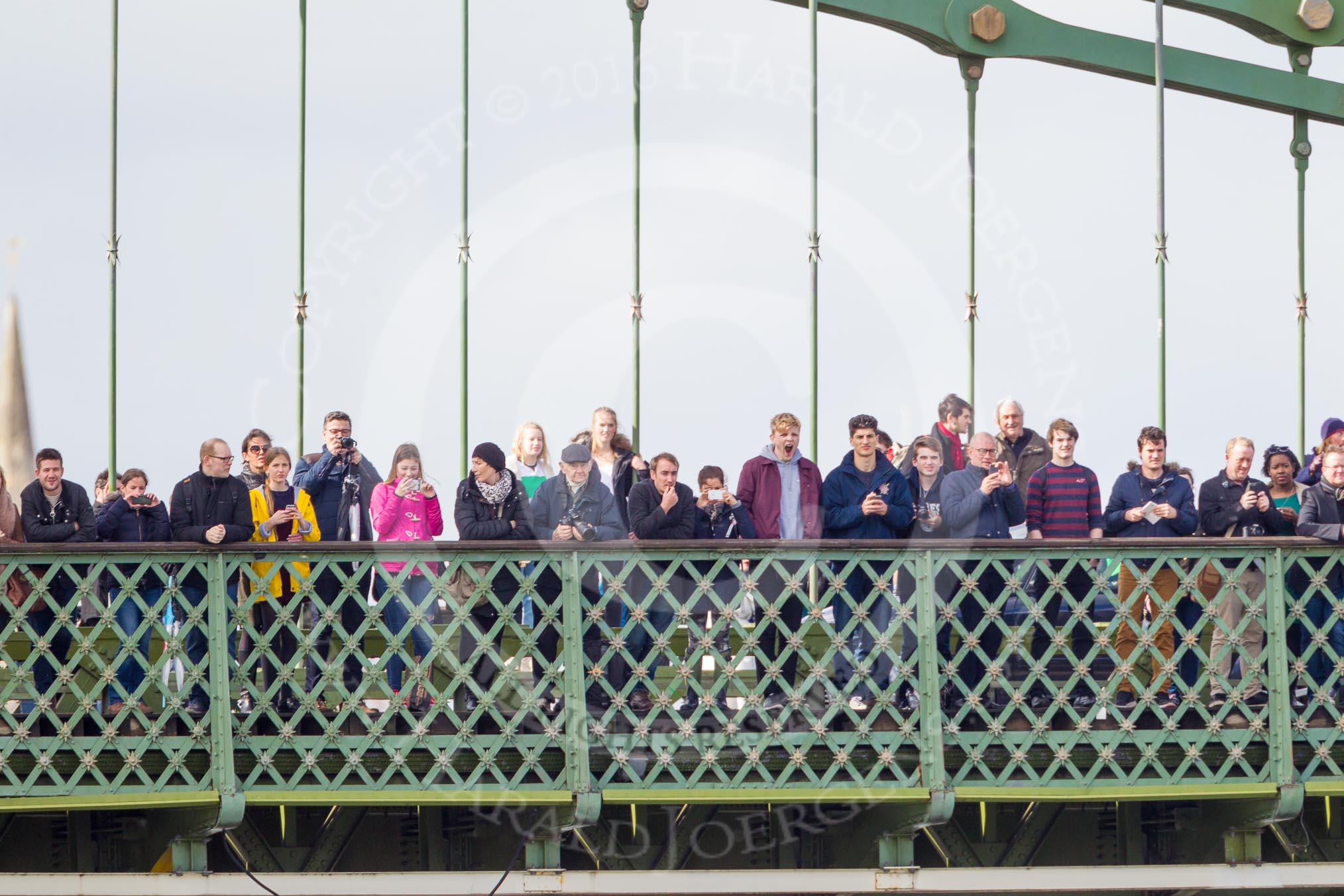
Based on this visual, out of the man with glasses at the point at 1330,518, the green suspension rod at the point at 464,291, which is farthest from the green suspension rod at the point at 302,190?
the man with glasses at the point at 1330,518

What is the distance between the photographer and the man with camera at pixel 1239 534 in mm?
11570

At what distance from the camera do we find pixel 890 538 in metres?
11.4

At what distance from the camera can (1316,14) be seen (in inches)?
647

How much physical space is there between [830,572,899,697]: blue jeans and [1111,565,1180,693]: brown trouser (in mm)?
1369

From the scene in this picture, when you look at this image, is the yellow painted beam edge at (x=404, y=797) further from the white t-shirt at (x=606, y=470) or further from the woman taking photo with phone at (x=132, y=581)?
the white t-shirt at (x=606, y=470)

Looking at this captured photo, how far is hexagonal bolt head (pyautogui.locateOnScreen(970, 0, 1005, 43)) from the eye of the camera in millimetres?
15680

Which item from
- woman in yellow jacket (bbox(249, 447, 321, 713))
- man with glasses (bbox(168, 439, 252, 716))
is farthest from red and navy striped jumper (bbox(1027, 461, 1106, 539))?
man with glasses (bbox(168, 439, 252, 716))

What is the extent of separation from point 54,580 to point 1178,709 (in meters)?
6.64

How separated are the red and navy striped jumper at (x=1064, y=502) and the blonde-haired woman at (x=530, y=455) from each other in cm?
303

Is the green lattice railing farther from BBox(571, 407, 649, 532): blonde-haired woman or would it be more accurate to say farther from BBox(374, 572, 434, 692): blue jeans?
BBox(571, 407, 649, 532): blonde-haired woman

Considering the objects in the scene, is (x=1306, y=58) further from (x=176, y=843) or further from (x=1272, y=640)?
(x=176, y=843)

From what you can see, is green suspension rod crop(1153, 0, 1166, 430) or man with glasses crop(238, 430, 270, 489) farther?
green suspension rod crop(1153, 0, 1166, 430)

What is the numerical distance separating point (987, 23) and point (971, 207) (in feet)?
5.32

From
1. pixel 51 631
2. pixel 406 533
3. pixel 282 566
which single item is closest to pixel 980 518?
pixel 406 533
